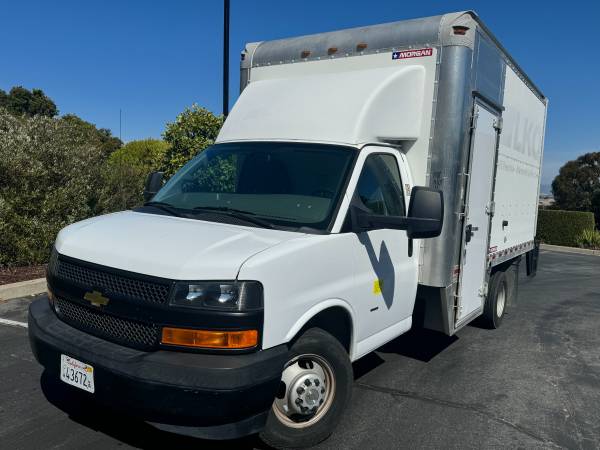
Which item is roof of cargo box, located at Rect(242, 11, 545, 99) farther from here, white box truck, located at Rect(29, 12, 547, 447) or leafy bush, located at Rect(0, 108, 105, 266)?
leafy bush, located at Rect(0, 108, 105, 266)

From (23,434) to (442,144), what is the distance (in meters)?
3.98

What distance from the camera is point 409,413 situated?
430 centimetres

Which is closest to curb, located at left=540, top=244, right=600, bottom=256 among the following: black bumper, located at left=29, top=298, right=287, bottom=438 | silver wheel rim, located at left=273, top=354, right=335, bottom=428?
silver wheel rim, located at left=273, top=354, right=335, bottom=428

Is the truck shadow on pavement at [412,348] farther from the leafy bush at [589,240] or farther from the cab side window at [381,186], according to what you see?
the leafy bush at [589,240]

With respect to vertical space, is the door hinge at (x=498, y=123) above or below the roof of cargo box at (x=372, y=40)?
below

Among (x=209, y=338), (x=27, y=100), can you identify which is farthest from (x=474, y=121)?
(x=27, y=100)

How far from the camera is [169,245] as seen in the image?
10.5 ft

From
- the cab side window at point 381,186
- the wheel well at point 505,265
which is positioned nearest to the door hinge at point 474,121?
the cab side window at point 381,186

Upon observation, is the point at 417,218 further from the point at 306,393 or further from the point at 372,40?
the point at 372,40

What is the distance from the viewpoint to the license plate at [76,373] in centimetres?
310

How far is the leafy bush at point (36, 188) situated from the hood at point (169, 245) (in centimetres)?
545

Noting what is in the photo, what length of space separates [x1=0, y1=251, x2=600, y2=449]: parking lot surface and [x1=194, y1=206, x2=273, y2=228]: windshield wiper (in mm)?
1512

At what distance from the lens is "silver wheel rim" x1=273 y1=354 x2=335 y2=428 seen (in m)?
3.44

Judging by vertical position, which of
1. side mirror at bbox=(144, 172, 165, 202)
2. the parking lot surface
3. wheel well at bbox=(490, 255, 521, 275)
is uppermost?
side mirror at bbox=(144, 172, 165, 202)
